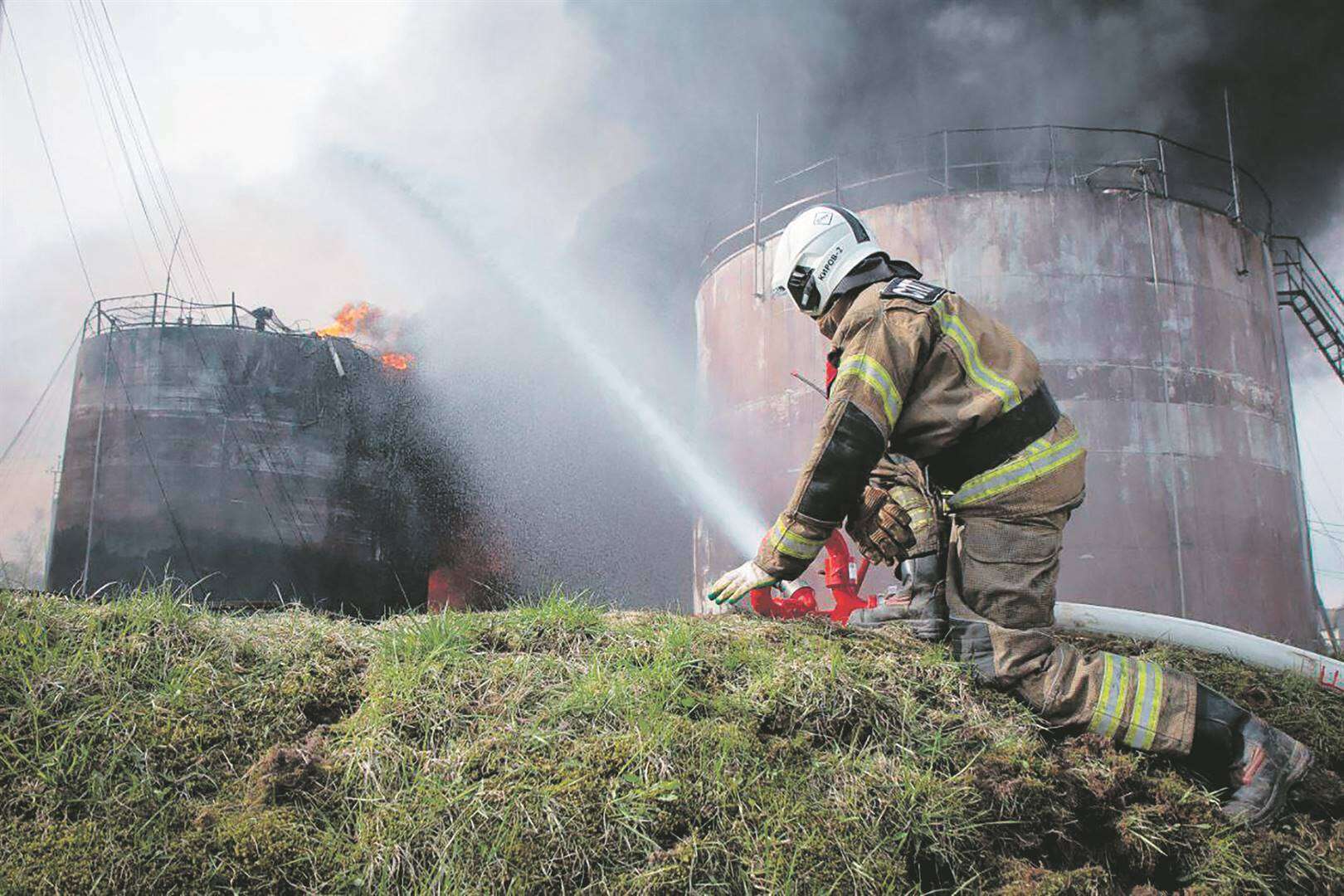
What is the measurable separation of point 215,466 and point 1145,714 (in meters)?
15.7

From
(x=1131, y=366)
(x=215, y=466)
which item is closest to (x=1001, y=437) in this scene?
(x=1131, y=366)

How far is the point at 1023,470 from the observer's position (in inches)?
121

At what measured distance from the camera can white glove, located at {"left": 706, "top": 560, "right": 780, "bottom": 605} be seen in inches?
127

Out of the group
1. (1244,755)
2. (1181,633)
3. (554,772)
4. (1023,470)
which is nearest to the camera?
(554,772)

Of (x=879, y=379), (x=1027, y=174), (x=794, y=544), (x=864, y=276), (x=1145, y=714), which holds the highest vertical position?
(x=1027, y=174)

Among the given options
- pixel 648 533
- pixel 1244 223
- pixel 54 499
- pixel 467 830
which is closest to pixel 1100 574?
pixel 1244 223

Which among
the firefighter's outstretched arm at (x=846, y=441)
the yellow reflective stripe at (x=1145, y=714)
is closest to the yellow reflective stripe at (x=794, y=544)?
the firefighter's outstretched arm at (x=846, y=441)

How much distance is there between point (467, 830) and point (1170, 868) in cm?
192

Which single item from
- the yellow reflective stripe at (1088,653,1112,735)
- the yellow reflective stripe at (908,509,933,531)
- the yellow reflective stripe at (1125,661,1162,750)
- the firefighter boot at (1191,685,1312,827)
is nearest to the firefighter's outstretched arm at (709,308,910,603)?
the yellow reflective stripe at (908,509,933,531)

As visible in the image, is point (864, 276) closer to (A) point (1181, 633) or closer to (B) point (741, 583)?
(B) point (741, 583)

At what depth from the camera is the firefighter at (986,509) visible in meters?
2.79

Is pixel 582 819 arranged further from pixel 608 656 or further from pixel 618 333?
pixel 618 333

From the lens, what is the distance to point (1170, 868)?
8.13ft

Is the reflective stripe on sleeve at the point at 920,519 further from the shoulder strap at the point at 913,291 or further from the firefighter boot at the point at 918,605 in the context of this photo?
the shoulder strap at the point at 913,291
